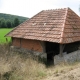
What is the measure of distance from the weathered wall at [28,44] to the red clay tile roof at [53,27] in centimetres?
52

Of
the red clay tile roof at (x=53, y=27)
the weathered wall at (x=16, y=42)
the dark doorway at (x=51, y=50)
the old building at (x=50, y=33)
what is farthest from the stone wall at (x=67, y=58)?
the weathered wall at (x=16, y=42)

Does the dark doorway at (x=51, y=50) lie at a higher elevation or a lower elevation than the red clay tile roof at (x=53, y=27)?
lower

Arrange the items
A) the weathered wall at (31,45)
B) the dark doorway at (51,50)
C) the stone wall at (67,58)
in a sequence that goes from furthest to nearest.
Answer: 1. the dark doorway at (51,50)
2. the weathered wall at (31,45)
3. the stone wall at (67,58)

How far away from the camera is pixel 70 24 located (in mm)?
13734

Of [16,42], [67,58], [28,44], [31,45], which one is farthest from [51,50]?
[16,42]

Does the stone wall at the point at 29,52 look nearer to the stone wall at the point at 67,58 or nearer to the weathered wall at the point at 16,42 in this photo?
the weathered wall at the point at 16,42

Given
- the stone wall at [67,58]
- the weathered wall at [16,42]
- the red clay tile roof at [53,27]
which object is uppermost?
the red clay tile roof at [53,27]

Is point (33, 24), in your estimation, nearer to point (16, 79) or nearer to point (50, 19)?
point (50, 19)

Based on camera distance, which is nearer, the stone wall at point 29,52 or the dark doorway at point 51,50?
the stone wall at point 29,52

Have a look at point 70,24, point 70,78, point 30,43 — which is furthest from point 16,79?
point 70,24

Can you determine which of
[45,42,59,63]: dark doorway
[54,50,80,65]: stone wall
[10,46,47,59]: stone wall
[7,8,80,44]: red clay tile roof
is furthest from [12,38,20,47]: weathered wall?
[54,50,80,65]: stone wall

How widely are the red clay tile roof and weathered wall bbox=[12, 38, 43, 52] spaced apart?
52 cm

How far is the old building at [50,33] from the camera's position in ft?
39.8

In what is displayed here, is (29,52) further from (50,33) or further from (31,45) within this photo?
(50,33)
